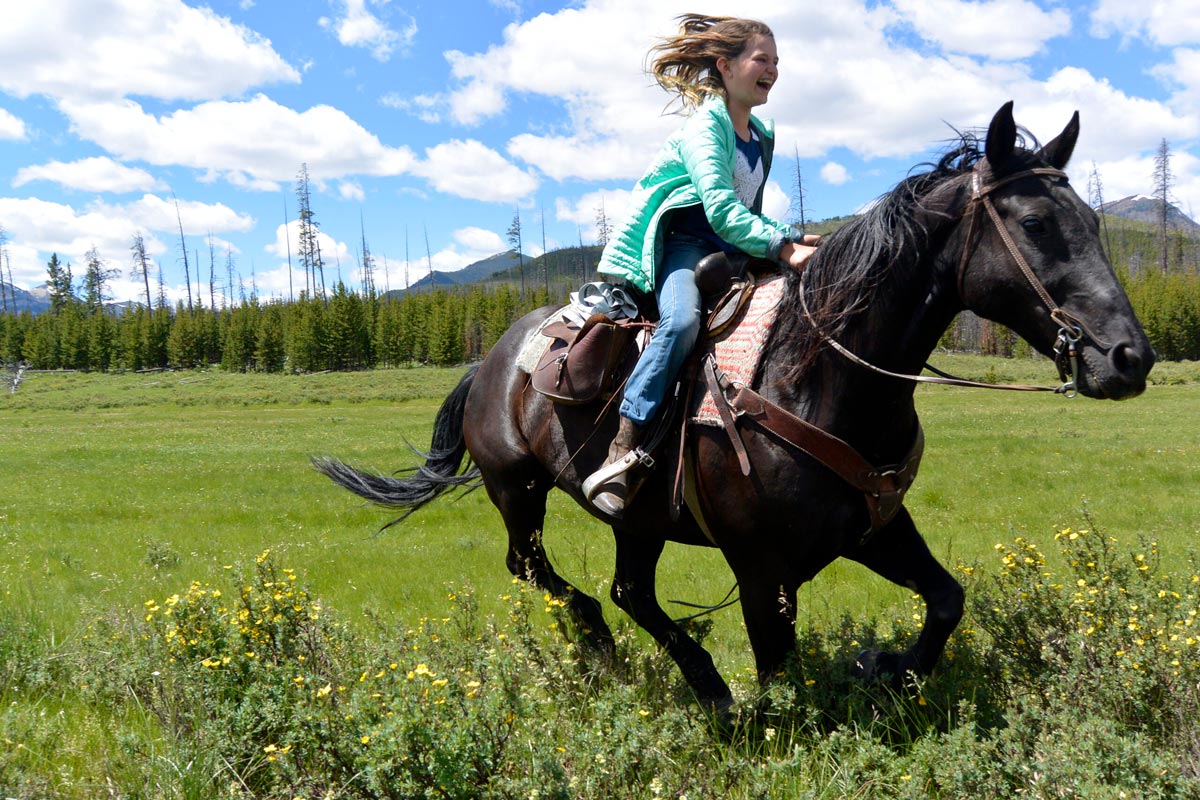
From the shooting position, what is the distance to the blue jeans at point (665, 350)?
4.33m

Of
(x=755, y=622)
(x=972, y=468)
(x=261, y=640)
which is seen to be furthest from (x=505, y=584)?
(x=972, y=468)

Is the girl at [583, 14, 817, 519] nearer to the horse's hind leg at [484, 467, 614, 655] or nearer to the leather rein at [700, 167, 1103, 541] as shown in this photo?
the leather rein at [700, 167, 1103, 541]

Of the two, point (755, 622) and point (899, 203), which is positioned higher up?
point (899, 203)

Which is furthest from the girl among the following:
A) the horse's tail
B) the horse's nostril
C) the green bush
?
the horse's tail

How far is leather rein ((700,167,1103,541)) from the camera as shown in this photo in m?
3.25

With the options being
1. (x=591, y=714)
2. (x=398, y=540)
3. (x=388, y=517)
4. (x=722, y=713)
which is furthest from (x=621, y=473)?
(x=388, y=517)

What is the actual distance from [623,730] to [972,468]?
14.6 metres

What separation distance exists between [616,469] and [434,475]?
128 inches

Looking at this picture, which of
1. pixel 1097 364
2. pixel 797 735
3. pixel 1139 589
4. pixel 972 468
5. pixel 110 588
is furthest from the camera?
pixel 972 468

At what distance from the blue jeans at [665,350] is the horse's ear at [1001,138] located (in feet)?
5.18

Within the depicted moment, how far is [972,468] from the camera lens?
1620cm

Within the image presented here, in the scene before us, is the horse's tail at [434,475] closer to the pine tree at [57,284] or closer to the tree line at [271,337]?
the tree line at [271,337]

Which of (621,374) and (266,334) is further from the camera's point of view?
(266,334)

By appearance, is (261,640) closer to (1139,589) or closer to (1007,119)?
(1007,119)
